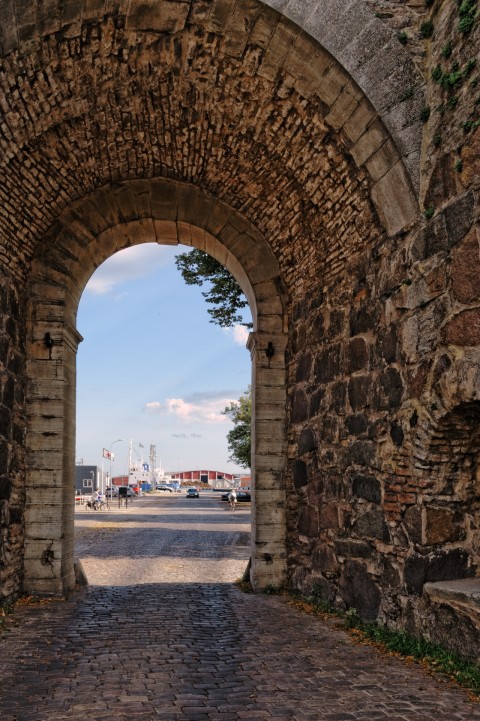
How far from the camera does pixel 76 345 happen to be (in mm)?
9562

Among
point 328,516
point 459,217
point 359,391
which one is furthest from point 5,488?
point 459,217


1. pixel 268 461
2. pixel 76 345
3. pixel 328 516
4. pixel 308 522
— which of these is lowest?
pixel 308 522

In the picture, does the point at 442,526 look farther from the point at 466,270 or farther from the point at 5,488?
the point at 5,488

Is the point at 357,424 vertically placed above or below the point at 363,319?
below

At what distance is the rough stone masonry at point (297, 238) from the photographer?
5.34m

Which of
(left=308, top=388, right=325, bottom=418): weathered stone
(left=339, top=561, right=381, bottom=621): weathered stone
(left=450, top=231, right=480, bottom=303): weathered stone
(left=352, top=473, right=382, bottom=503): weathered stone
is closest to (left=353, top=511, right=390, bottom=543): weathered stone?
(left=352, top=473, right=382, bottom=503): weathered stone

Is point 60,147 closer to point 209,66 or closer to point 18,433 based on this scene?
point 209,66

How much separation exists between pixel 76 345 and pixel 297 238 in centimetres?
348

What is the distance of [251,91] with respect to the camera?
6809 mm

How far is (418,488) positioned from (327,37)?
4.05 meters

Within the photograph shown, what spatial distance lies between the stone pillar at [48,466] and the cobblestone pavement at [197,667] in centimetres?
49

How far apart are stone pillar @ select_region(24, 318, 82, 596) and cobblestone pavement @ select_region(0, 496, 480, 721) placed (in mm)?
490

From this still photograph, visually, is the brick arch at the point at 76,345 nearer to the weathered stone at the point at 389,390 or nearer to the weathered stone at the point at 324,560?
the weathered stone at the point at 324,560

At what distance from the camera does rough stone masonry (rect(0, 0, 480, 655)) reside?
534cm
